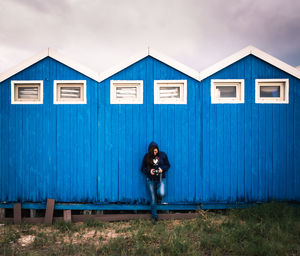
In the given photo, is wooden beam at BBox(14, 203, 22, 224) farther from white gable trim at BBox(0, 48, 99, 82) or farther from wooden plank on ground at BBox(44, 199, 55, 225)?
white gable trim at BBox(0, 48, 99, 82)

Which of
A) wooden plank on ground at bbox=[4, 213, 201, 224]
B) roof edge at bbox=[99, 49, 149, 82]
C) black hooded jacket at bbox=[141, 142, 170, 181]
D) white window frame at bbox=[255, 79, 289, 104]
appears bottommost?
wooden plank on ground at bbox=[4, 213, 201, 224]

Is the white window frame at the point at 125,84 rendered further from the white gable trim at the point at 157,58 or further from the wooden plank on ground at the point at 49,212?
the wooden plank on ground at the point at 49,212

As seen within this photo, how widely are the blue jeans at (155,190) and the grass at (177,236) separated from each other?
346 millimetres

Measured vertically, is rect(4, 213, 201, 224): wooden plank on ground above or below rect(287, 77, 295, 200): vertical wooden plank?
below

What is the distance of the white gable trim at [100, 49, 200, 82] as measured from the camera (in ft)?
17.0

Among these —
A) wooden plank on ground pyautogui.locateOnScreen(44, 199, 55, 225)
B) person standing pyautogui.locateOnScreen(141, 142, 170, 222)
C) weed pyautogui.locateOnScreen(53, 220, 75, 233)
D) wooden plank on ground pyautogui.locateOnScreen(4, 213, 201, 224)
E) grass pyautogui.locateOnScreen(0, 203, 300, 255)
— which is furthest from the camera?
wooden plank on ground pyautogui.locateOnScreen(4, 213, 201, 224)

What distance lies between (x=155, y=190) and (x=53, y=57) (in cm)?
432

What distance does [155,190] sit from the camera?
5.09 meters

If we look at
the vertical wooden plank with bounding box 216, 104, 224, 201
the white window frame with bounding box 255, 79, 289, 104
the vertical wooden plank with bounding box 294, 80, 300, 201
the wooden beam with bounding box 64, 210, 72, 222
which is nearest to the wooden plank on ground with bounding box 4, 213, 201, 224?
the wooden beam with bounding box 64, 210, 72, 222

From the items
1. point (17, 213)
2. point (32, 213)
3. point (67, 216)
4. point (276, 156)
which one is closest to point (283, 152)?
point (276, 156)

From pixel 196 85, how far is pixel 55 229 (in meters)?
4.94

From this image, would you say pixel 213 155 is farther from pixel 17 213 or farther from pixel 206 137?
pixel 17 213

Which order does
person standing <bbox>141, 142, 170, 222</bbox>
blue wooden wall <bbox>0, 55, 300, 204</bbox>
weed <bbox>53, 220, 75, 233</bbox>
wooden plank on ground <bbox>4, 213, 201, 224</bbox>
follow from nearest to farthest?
weed <bbox>53, 220, 75, 233</bbox> < person standing <bbox>141, 142, 170, 222</bbox> < wooden plank on ground <bbox>4, 213, 201, 224</bbox> < blue wooden wall <bbox>0, 55, 300, 204</bbox>

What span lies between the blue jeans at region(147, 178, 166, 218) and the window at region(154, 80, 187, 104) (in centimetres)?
205
